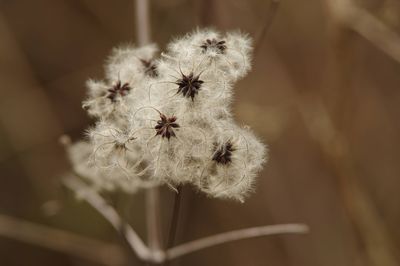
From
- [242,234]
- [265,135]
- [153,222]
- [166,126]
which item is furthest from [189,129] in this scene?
[265,135]

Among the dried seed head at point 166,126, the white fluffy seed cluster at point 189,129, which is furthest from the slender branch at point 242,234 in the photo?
the dried seed head at point 166,126

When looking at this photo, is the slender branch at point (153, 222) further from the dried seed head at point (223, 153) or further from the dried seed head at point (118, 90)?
the dried seed head at point (223, 153)

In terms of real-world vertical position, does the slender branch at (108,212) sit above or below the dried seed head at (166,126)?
above

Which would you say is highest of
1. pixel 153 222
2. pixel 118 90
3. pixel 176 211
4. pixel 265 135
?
pixel 265 135

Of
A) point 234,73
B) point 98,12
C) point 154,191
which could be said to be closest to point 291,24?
point 98,12

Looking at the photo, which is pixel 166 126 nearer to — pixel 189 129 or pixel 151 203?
pixel 189 129

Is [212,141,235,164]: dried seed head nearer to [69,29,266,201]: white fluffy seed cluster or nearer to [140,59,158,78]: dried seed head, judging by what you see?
[69,29,266,201]: white fluffy seed cluster
